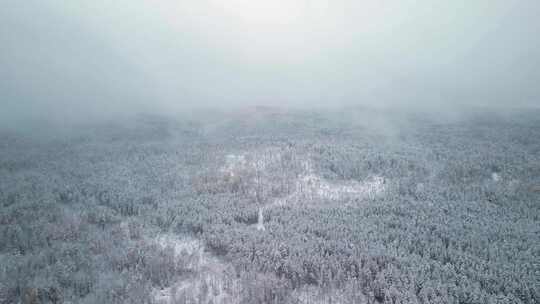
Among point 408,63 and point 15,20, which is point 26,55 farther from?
point 408,63

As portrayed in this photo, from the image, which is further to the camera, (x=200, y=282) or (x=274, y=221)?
(x=274, y=221)

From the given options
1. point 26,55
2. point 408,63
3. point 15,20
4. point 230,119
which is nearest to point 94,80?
point 26,55

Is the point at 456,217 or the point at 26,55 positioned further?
the point at 26,55

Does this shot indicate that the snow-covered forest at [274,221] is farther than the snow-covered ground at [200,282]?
Yes

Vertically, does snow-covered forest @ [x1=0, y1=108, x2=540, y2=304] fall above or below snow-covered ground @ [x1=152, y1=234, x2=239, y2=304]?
above

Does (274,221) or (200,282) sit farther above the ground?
(274,221)

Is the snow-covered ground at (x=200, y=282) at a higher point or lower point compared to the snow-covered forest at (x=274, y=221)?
lower

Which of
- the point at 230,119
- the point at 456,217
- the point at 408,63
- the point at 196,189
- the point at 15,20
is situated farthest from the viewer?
the point at 408,63

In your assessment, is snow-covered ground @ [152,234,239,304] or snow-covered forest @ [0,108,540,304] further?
snow-covered forest @ [0,108,540,304]
